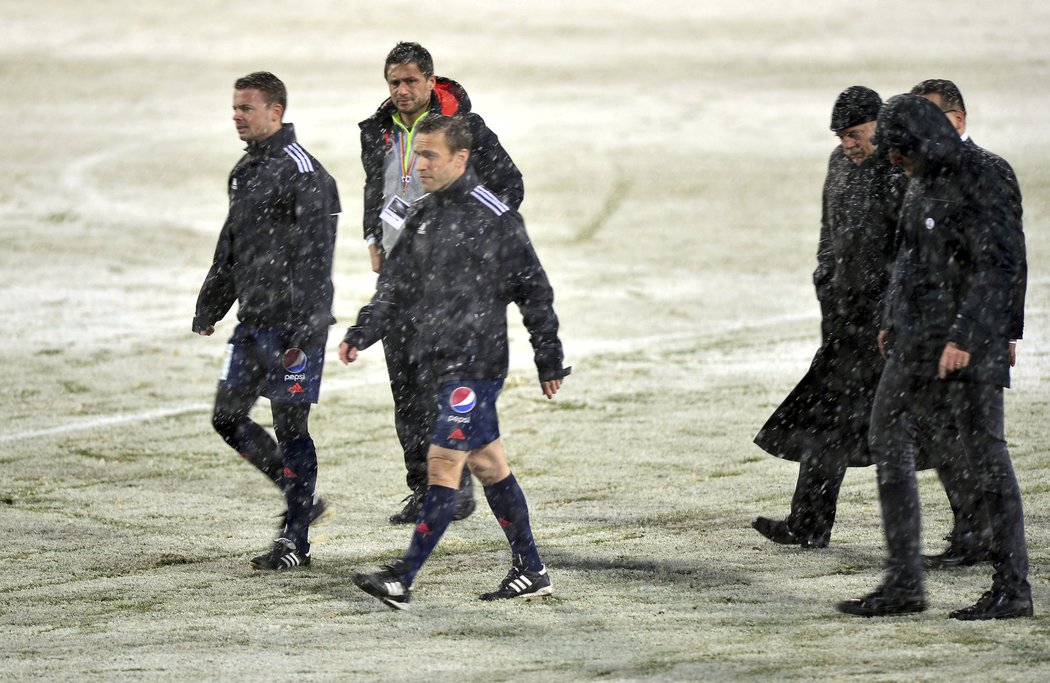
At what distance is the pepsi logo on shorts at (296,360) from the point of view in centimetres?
636

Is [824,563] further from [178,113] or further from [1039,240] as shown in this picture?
[178,113]

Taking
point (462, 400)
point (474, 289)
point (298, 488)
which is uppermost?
point (474, 289)

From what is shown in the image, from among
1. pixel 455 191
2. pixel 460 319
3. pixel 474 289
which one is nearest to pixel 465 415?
pixel 460 319

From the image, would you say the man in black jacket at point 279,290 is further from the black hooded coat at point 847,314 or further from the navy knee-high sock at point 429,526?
the black hooded coat at point 847,314

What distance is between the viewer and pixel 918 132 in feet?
17.7

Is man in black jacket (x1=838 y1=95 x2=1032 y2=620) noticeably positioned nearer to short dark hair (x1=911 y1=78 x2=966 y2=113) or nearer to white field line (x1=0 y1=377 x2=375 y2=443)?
short dark hair (x1=911 y1=78 x2=966 y2=113)

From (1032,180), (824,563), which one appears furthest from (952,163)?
(1032,180)

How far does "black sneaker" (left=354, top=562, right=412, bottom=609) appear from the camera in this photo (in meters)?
5.72

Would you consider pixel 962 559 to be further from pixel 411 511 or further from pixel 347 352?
pixel 347 352

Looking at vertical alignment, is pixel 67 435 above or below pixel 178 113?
below

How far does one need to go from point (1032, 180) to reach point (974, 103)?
5.97 meters

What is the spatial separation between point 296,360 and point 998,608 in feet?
8.62

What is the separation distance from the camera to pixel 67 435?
29.5ft

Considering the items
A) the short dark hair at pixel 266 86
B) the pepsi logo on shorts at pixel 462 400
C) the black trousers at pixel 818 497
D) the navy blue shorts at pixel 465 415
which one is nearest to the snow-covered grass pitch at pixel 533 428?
the black trousers at pixel 818 497
